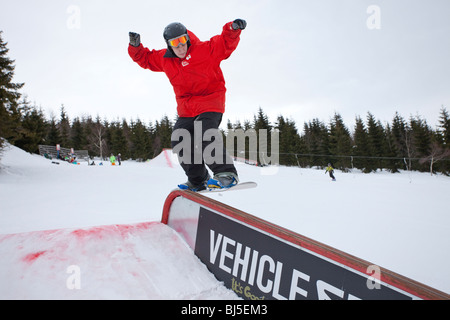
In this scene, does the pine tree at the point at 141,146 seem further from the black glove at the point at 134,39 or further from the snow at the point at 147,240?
the black glove at the point at 134,39

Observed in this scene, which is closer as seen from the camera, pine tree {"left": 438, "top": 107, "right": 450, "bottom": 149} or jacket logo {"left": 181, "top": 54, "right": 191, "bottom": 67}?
jacket logo {"left": 181, "top": 54, "right": 191, "bottom": 67}

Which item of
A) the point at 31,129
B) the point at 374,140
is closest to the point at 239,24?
the point at 31,129

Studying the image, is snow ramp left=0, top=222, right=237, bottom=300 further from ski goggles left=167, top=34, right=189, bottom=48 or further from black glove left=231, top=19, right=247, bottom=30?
black glove left=231, top=19, right=247, bottom=30

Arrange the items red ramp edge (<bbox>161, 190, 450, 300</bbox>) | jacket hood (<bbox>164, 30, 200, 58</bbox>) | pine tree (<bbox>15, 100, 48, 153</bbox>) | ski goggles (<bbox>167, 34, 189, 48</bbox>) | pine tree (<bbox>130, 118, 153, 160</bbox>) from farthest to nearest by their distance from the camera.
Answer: pine tree (<bbox>130, 118, 153, 160</bbox>)
pine tree (<bbox>15, 100, 48, 153</bbox>)
jacket hood (<bbox>164, 30, 200, 58</bbox>)
ski goggles (<bbox>167, 34, 189, 48</bbox>)
red ramp edge (<bbox>161, 190, 450, 300</bbox>)

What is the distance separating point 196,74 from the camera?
8.12 feet

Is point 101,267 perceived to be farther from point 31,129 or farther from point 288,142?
point 288,142

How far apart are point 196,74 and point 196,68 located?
0.06m

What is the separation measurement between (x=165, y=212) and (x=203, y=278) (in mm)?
1035

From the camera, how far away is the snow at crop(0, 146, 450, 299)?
152cm

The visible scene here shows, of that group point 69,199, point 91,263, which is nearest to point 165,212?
point 91,263

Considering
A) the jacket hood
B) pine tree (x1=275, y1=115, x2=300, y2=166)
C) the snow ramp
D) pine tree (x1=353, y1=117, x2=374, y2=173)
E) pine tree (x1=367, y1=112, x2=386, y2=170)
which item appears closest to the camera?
the snow ramp

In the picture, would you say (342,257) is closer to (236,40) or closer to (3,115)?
(236,40)

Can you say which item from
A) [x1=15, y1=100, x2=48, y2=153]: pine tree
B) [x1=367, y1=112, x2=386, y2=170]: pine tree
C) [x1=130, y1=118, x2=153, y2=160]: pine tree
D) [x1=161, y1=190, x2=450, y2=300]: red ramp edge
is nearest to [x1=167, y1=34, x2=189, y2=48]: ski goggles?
[x1=161, y1=190, x2=450, y2=300]: red ramp edge
